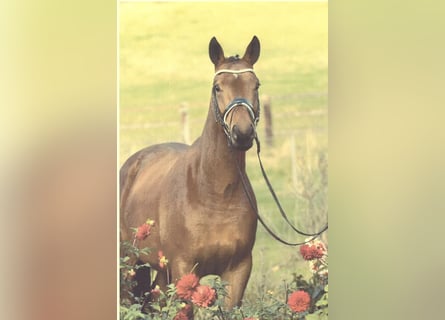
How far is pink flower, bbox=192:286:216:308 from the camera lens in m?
2.80

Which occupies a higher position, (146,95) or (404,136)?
(146,95)

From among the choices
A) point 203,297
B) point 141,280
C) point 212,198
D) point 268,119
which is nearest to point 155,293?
point 141,280

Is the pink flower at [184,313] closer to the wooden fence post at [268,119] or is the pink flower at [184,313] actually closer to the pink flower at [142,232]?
the pink flower at [142,232]

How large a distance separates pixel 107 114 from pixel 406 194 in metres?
1.31

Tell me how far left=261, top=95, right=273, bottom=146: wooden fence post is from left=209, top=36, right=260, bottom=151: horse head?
3 cm

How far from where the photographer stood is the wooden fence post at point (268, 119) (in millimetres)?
2812

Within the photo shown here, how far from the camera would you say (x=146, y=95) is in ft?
9.20

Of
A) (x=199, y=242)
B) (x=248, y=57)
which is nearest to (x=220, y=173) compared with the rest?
(x=199, y=242)

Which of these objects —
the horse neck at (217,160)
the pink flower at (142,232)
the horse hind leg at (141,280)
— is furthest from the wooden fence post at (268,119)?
the horse hind leg at (141,280)

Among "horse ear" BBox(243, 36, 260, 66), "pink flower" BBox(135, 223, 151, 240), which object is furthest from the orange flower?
"horse ear" BBox(243, 36, 260, 66)

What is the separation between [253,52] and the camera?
280 centimetres

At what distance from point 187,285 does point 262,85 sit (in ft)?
2.93

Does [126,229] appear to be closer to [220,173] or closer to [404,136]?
[220,173]

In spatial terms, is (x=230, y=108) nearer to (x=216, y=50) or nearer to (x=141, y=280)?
(x=216, y=50)
